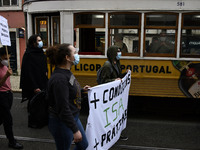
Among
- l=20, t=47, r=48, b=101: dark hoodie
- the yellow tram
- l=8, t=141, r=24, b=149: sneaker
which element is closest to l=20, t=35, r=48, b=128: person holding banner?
l=20, t=47, r=48, b=101: dark hoodie

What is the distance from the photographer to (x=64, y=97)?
7.89 ft

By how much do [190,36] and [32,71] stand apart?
3444 millimetres

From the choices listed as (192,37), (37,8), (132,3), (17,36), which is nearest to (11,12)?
(17,36)

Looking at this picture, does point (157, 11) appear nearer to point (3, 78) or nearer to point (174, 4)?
point (174, 4)

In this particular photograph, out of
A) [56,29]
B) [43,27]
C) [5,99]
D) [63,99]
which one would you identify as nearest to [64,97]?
[63,99]

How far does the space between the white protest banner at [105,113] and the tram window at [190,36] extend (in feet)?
7.04

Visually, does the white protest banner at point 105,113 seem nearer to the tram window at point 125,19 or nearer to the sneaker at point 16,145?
the sneaker at point 16,145

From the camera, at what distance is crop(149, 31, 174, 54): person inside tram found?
5688mm

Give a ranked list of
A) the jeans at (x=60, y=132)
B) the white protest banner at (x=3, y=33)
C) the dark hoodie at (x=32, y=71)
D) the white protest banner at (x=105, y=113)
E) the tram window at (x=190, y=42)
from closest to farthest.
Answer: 1. the jeans at (x=60, y=132)
2. the white protest banner at (x=105, y=113)
3. the white protest banner at (x=3, y=33)
4. the dark hoodie at (x=32, y=71)
5. the tram window at (x=190, y=42)

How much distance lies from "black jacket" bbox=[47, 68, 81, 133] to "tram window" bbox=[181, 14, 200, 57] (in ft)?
12.3

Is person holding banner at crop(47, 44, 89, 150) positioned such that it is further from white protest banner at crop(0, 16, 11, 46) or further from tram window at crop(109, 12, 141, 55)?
tram window at crop(109, 12, 141, 55)

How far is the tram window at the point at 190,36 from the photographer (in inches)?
215

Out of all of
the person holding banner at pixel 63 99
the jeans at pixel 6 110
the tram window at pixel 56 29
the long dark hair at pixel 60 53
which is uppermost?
the tram window at pixel 56 29

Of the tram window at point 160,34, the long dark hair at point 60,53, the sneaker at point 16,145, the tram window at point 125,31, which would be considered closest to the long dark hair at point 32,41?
the tram window at point 125,31
